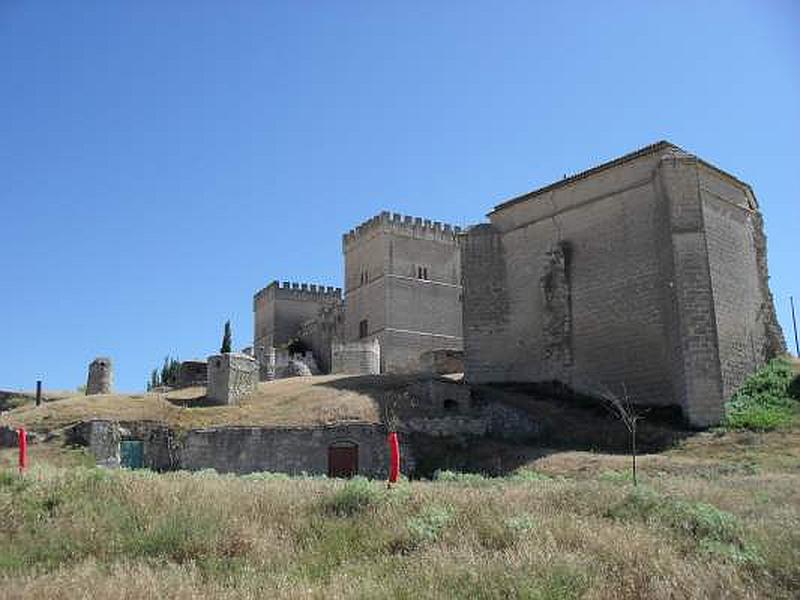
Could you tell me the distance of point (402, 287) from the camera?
172ft

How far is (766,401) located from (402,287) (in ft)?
95.2

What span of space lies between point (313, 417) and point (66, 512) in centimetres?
1432

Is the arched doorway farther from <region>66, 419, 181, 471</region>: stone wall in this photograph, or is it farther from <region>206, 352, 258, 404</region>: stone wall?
<region>206, 352, 258, 404</region>: stone wall

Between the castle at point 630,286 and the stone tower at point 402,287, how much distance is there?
1686 centimetres

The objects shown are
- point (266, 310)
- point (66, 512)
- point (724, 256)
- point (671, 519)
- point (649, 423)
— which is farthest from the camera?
point (266, 310)

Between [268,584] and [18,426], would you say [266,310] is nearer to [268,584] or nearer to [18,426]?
[18,426]

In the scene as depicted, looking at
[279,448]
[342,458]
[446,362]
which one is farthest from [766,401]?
[446,362]

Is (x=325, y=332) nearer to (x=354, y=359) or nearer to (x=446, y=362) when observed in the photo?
(x=354, y=359)

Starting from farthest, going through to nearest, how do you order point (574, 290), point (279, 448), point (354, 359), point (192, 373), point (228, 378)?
point (354, 359)
point (192, 373)
point (574, 290)
point (228, 378)
point (279, 448)

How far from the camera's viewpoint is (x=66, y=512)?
1061 centimetres

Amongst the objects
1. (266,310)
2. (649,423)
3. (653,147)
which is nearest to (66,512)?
(649,423)

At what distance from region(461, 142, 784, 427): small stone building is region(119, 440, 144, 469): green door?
1382 centimetres

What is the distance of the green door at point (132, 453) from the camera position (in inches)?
933

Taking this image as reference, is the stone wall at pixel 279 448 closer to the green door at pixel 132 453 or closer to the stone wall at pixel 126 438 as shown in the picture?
the stone wall at pixel 126 438
